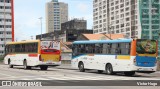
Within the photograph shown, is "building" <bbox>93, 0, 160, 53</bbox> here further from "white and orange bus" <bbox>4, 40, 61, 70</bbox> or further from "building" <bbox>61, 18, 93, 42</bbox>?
"white and orange bus" <bbox>4, 40, 61, 70</bbox>

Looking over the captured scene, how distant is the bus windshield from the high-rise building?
84.3 m

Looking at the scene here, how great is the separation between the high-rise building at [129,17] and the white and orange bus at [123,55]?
8053 centimetres

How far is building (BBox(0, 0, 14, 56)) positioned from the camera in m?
134

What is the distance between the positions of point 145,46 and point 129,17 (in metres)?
139

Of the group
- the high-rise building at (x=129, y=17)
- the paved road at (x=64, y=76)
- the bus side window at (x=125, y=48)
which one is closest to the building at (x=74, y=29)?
the high-rise building at (x=129, y=17)

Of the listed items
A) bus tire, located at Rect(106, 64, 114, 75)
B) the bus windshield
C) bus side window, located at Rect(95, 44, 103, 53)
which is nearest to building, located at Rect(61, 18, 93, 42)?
bus side window, located at Rect(95, 44, 103, 53)

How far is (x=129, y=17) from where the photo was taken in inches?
6471

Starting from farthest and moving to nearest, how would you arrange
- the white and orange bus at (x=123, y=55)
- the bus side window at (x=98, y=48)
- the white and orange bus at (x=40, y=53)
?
1. the white and orange bus at (x=40, y=53)
2. the bus side window at (x=98, y=48)
3. the white and orange bus at (x=123, y=55)

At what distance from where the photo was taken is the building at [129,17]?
431ft

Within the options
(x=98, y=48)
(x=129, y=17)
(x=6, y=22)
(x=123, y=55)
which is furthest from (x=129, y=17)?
(x=123, y=55)

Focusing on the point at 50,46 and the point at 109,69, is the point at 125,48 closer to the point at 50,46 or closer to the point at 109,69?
the point at 109,69

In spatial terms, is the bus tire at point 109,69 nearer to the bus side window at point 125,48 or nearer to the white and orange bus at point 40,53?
the bus side window at point 125,48

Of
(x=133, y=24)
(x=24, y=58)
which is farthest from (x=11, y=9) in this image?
(x=24, y=58)

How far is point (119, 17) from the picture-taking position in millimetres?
174500
